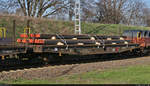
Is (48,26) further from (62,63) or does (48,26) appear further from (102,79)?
(102,79)

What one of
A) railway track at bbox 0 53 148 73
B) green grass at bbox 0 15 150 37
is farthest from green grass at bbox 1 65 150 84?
green grass at bbox 0 15 150 37

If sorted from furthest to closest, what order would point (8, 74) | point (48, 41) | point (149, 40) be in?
point (149, 40) → point (48, 41) → point (8, 74)

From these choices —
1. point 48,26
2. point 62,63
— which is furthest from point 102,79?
point 48,26

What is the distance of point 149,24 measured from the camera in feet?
286

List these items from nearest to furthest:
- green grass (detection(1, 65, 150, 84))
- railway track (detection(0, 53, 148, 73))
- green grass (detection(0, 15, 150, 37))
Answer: green grass (detection(1, 65, 150, 84)) < railway track (detection(0, 53, 148, 73)) < green grass (detection(0, 15, 150, 37))

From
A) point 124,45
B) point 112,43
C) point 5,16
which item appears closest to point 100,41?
point 112,43

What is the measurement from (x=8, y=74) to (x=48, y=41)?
3.66 meters

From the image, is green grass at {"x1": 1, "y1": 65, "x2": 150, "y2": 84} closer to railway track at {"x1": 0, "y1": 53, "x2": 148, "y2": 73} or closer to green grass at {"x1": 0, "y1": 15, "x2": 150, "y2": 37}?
railway track at {"x1": 0, "y1": 53, "x2": 148, "y2": 73}

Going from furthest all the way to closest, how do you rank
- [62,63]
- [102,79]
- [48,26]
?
[48,26]
[62,63]
[102,79]

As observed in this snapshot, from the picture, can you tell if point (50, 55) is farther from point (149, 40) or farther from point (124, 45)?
point (149, 40)

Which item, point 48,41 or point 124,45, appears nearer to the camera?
point 48,41

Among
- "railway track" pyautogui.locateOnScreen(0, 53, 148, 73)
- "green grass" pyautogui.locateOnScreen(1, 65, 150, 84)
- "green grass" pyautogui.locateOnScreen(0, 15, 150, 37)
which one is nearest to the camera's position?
"green grass" pyautogui.locateOnScreen(1, 65, 150, 84)

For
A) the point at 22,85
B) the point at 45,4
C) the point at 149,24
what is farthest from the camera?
the point at 149,24

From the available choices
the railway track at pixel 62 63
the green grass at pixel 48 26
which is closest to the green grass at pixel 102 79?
the railway track at pixel 62 63
